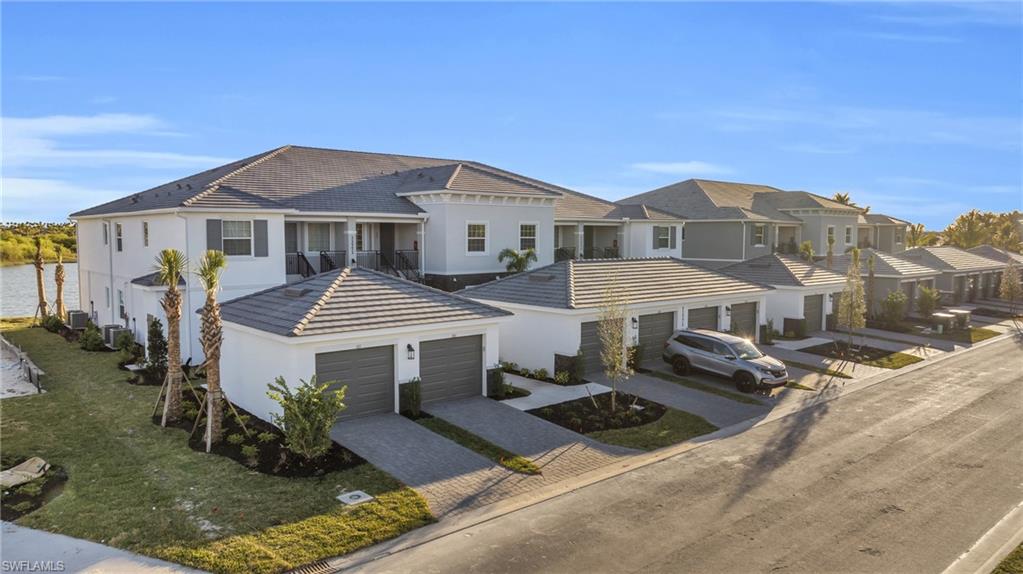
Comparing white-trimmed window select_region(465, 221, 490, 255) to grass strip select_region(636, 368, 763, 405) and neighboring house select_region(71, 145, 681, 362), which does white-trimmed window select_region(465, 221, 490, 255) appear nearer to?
neighboring house select_region(71, 145, 681, 362)

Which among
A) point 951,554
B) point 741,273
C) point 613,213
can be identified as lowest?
point 951,554

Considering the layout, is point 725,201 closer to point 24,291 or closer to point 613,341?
point 613,341

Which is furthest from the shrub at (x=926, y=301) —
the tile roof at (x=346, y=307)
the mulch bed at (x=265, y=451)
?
the mulch bed at (x=265, y=451)

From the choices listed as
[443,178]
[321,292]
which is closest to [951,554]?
[321,292]

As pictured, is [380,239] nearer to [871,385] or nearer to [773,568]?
[871,385]

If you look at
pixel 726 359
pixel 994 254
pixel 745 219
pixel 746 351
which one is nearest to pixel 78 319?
pixel 726 359

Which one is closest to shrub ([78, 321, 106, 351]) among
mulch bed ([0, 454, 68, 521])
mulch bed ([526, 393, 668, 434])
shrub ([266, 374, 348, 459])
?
mulch bed ([0, 454, 68, 521])

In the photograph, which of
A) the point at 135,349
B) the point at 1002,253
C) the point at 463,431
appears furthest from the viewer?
the point at 1002,253
